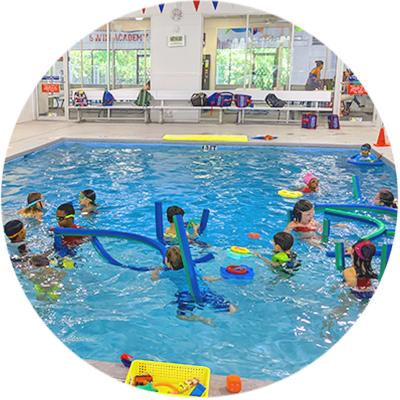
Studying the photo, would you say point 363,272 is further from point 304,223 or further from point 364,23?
point 364,23

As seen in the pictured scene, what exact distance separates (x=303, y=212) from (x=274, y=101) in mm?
10060

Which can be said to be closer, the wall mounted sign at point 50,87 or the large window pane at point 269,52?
the large window pane at point 269,52

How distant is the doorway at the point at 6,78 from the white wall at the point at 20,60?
84 mm

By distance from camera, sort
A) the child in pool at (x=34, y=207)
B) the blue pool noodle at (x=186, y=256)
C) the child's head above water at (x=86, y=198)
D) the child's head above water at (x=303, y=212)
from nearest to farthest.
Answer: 1. the blue pool noodle at (x=186, y=256)
2. the child's head above water at (x=303, y=212)
3. the child in pool at (x=34, y=207)
4. the child's head above water at (x=86, y=198)

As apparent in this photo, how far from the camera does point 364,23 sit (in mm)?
14672

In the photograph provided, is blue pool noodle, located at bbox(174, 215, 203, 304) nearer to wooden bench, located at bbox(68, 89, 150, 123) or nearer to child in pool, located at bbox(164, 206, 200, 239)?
child in pool, located at bbox(164, 206, 200, 239)

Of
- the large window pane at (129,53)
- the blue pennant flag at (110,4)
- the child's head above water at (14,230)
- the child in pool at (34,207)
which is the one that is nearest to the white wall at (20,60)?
the large window pane at (129,53)

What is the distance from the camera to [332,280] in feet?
14.8

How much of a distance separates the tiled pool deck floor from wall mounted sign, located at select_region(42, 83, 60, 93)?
1.26 meters

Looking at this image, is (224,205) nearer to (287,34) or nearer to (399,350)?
(399,350)

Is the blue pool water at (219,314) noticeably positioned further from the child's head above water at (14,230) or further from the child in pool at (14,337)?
the child's head above water at (14,230)

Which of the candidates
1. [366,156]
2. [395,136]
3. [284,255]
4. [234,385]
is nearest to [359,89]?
[395,136]

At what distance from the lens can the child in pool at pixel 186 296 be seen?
3.88m

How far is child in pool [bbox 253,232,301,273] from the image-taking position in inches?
181
